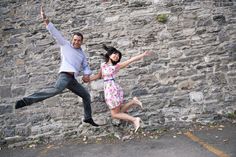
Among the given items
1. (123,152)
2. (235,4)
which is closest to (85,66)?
(123,152)

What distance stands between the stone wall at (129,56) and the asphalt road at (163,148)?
583mm

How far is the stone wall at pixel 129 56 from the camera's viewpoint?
7.19 meters

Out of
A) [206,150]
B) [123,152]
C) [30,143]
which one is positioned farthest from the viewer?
[30,143]

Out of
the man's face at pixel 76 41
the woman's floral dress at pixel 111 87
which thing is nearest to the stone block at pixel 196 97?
the woman's floral dress at pixel 111 87

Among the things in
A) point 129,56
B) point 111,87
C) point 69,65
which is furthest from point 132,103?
point 129,56

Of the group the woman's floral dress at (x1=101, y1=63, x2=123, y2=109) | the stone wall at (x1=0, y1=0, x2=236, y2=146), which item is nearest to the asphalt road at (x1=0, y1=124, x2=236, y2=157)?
the stone wall at (x1=0, y1=0, x2=236, y2=146)

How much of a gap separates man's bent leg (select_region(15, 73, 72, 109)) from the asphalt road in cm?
128

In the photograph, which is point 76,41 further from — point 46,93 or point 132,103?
point 132,103

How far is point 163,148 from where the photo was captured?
570 cm

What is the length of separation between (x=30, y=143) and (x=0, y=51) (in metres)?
2.07

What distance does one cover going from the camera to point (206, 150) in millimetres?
5230

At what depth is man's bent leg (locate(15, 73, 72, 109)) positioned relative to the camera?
5.06 metres

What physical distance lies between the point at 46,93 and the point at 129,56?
2640 millimetres

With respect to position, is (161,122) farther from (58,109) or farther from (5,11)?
(5,11)
